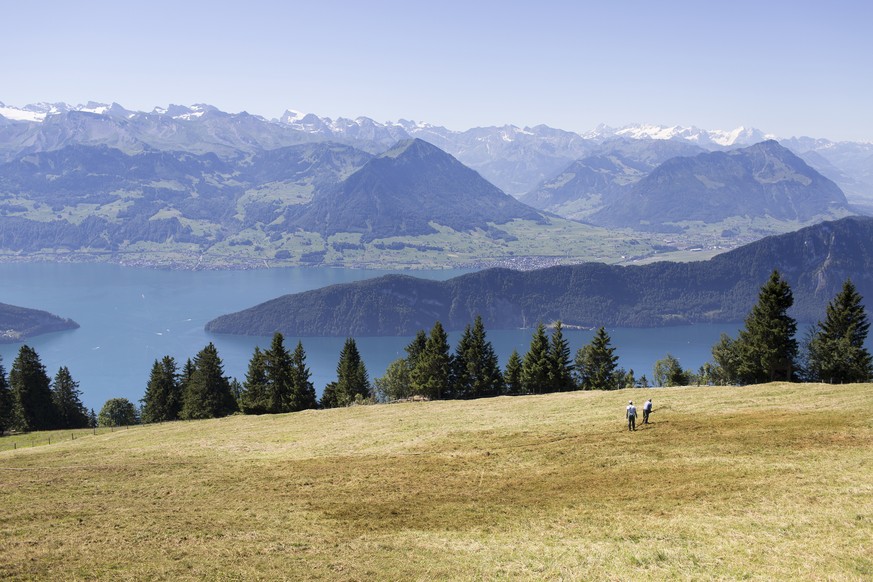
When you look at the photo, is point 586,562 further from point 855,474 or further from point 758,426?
point 758,426

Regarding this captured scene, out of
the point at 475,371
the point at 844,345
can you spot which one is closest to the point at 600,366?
the point at 475,371

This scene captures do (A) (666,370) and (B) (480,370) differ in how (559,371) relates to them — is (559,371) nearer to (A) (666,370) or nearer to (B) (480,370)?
(B) (480,370)

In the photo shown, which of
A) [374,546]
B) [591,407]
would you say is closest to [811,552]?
[374,546]

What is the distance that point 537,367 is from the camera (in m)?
89.6

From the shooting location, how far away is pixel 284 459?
145 feet

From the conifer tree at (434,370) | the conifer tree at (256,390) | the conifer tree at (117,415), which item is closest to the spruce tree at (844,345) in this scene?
the conifer tree at (434,370)

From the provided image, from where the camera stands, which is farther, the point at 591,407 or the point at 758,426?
the point at 591,407

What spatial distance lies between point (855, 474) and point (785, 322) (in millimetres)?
45328

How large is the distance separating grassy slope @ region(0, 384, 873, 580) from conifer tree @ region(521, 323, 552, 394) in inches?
1468

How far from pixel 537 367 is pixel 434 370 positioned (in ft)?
51.1

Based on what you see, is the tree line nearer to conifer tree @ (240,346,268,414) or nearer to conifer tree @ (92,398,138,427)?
conifer tree @ (240,346,268,414)

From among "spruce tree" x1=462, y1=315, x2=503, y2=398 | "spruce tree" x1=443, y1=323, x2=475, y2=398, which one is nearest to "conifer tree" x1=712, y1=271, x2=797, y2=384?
"spruce tree" x1=462, y1=315, x2=503, y2=398

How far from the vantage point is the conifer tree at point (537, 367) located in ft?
294

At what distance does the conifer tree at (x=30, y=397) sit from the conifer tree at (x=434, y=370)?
198 ft
